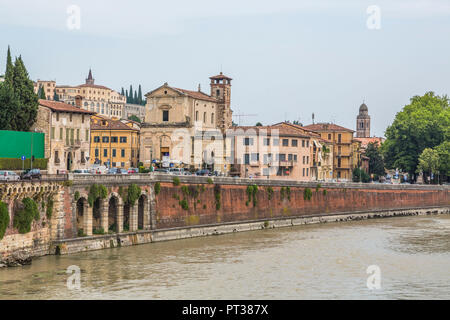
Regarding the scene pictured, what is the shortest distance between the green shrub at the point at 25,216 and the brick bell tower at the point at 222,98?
2206 inches

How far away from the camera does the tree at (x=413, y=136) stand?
125 m

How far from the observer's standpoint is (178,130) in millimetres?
101125

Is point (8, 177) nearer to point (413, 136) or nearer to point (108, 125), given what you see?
point (108, 125)

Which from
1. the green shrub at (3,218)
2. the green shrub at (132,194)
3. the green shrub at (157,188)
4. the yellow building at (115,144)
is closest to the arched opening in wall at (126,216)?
the green shrub at (132,194)

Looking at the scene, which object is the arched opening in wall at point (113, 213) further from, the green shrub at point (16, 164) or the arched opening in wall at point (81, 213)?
the green shrub at point (16, 164)

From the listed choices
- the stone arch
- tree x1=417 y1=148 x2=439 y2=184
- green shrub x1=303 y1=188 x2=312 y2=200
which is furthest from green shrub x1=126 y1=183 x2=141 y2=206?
tree x1=417 y1=148 x2=439 y2=184

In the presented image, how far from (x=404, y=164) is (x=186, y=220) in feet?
206

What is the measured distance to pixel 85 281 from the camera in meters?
48.8

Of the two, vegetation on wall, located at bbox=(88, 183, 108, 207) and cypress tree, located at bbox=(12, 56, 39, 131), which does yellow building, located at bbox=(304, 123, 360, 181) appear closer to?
cypress tree, located at bbox=(12, 56, 39, 131)

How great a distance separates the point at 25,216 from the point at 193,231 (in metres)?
21.7
